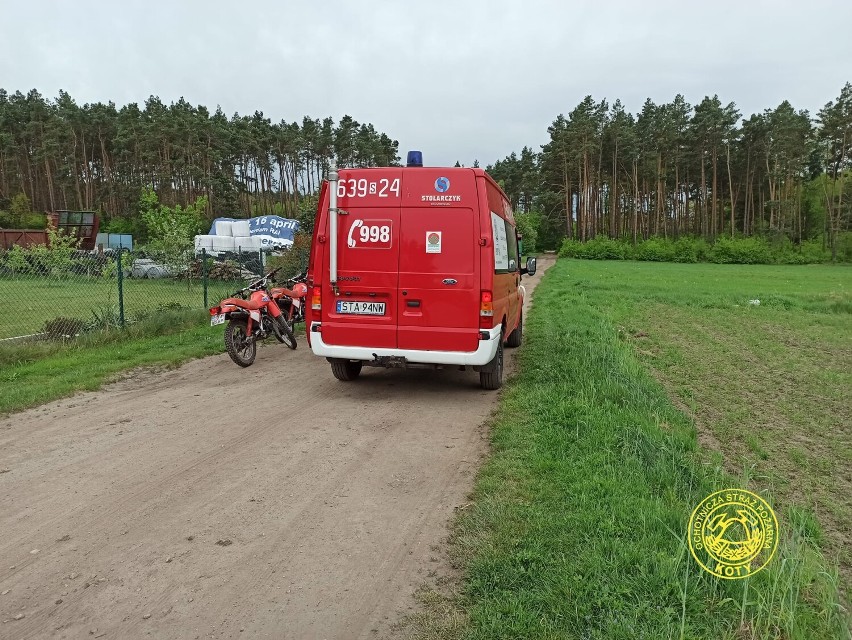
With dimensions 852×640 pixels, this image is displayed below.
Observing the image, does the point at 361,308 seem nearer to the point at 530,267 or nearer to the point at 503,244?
the point at 503,244

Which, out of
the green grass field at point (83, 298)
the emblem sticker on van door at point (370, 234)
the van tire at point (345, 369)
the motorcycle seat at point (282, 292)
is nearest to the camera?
the emblem sticker on van door at point (370, 234)

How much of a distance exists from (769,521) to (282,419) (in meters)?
4.88

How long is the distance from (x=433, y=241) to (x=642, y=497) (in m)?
3.84

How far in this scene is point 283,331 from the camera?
32.4 ft

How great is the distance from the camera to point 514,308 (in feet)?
29.8

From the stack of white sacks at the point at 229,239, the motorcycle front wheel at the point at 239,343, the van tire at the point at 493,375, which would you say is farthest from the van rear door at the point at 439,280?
the stack of white sacks at the point at 229,239

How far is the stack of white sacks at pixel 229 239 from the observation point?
1270 inches

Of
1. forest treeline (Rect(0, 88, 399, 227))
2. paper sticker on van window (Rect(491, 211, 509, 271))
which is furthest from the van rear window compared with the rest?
forest treeline (Rect(0, 88, 399, 227))

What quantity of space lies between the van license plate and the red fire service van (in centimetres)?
1

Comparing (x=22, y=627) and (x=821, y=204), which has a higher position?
(x=821, y=204)

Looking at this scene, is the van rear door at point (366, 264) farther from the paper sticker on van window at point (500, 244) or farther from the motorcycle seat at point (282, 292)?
the motorcycle seat at point (282, 292)

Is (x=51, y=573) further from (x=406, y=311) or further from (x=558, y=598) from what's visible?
(x=406, y=311)

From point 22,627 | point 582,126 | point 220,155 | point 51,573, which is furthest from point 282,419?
point 582,126

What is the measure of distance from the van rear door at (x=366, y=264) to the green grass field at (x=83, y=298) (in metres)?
6.31
